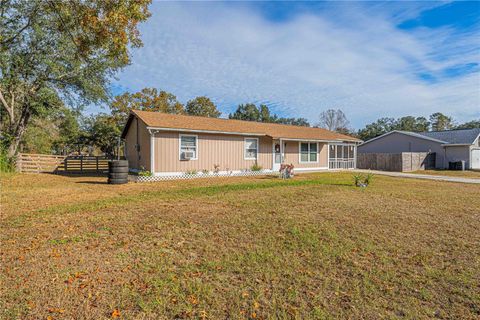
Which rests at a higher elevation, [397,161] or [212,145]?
[212,145]

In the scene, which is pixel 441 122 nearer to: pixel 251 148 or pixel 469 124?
pixel 469 124

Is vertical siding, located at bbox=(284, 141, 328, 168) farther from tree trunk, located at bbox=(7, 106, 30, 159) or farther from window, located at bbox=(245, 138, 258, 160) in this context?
tree trunk, located at bbox=(7, 106, 30, 159)

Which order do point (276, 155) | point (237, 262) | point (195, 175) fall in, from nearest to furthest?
1. point (237, 262)
2. point (195, 175)
3. point (276, 155)

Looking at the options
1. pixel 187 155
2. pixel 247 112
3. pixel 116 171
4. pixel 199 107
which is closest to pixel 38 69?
pixel 116 171

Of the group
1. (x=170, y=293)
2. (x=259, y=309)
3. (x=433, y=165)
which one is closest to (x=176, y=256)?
(x=170, y=293)

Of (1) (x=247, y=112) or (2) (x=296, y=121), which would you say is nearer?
(1) (x=247, y=112)

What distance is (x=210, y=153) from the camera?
1556 cm

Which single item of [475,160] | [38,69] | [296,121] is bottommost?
[475,160]

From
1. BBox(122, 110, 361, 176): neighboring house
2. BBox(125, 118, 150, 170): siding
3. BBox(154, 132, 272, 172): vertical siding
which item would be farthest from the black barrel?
BBox(125, 118, 150, 170): siding

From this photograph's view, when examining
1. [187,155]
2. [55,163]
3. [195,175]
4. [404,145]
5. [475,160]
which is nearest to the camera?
[187,155]

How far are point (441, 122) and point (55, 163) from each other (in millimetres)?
68238

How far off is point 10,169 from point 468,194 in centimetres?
2248

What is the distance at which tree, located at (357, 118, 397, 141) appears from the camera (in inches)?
2007

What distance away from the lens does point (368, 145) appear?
3328cm
